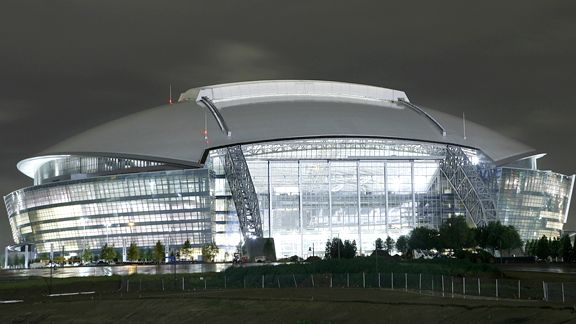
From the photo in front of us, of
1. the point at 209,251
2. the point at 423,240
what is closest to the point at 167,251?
the point at 209,251

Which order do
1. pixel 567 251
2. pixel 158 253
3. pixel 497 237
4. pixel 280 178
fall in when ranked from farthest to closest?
1. pixel 280 178
2. pixel 158 253
3. pixel 497 237
4. pixel 567 251

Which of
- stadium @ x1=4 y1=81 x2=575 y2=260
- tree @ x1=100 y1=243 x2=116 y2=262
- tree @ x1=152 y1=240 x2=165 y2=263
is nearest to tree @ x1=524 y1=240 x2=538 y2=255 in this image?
stadium @ x1=4 y1=81 x2=575 y2=260

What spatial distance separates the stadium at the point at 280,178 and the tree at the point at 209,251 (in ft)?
7.00

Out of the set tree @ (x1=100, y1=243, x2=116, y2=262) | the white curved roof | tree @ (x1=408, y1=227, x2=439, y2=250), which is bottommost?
tree @ (x1=100, y1=243, x2=116, y2=262)

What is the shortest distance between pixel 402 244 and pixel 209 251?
33.8 m

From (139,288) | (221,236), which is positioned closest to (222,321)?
(139,288)

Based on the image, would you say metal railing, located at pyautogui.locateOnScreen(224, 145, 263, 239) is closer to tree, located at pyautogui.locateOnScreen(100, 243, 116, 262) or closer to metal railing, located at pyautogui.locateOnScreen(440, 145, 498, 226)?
tree, located at pyautogui.locateOnScreen(100, 243, 116, 262)

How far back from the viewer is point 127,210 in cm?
15862

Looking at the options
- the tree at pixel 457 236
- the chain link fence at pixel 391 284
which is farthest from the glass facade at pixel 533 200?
the chain link fence at pixel 391 284

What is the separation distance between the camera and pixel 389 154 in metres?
160

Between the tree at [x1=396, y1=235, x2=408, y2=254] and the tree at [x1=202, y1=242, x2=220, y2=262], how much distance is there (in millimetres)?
31951

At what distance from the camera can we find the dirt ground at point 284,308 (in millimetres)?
36094

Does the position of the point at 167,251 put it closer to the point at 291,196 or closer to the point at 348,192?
the point at 291,196

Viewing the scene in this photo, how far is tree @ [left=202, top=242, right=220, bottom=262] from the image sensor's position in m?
150
